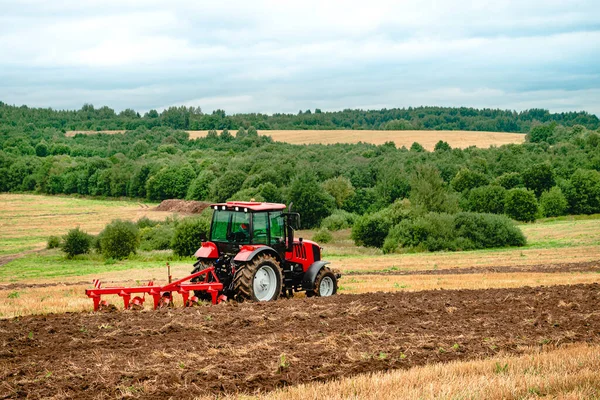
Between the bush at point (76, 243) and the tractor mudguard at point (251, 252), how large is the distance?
39.7 m

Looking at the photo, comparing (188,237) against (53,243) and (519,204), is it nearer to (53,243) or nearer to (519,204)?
(53,243)

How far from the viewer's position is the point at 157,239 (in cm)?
5628

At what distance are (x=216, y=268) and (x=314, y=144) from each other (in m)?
112

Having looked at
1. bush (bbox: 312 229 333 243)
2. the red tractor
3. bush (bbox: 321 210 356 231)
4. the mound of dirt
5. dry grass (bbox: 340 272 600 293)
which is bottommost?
bush (bbox: 312 229 333 243)

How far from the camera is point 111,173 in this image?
10019 cm

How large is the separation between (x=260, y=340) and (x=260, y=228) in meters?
4.95

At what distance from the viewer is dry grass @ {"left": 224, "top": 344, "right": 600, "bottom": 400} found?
746cm

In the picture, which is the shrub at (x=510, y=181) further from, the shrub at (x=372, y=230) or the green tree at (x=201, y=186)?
the green tree at (x=201, y=186)

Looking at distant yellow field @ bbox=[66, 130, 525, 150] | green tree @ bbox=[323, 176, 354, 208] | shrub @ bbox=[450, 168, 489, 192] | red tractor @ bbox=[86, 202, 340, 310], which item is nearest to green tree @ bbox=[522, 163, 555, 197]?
shrub @ bbox=[450, 168, 489, 192]

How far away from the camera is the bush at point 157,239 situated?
182ft

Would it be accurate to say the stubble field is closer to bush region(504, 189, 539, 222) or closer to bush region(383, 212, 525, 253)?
bush region(383, 212, 525, 253)

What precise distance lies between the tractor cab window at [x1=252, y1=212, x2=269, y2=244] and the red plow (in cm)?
121

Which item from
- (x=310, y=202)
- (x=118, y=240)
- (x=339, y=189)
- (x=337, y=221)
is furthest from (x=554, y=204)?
(x=118, y=240)

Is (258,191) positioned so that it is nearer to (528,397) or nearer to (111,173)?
(111,173)
